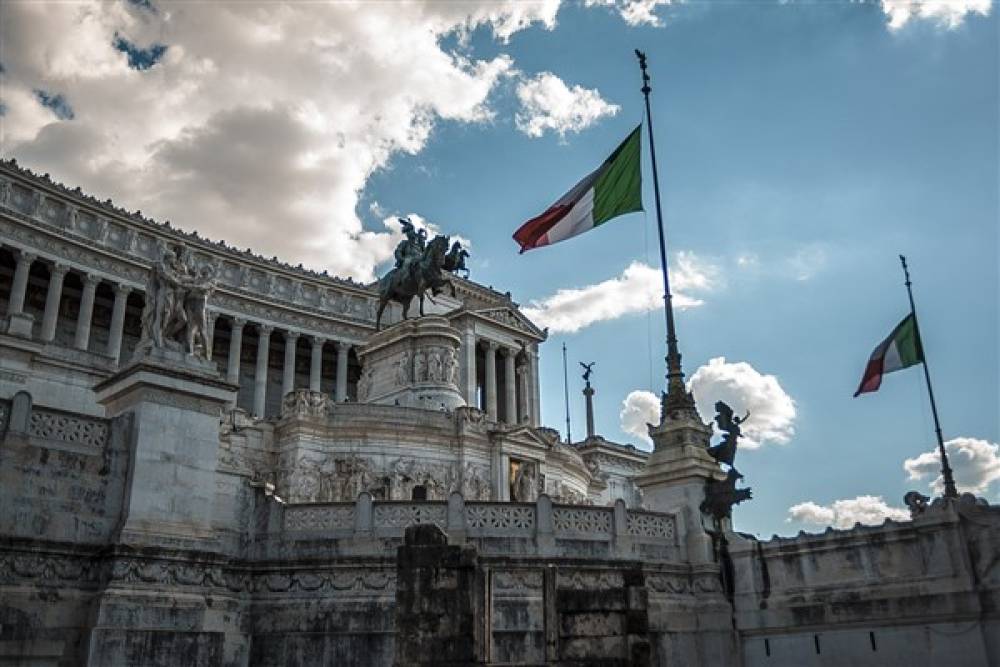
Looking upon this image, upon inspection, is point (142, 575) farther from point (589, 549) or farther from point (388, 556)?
point (589, 549)

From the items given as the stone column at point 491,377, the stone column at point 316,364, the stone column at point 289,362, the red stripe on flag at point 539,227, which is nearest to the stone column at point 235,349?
the stone column at point 289,362

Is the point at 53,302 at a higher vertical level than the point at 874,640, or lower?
higher

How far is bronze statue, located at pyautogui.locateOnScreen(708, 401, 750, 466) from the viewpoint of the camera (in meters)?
24.0

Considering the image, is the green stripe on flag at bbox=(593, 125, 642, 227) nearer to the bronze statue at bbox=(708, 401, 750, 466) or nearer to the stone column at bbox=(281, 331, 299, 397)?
the bronze statue at bbox=(708, 401, 750, 466)

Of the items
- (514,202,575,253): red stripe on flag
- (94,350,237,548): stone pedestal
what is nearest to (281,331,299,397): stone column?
(514,202,575,253): red stripe on flag

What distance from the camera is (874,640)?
19.8 metres

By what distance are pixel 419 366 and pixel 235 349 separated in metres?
37.7

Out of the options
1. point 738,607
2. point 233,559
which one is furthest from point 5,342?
point 738,607

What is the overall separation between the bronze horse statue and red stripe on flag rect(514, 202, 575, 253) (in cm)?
2266

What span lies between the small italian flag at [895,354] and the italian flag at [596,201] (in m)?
12.0

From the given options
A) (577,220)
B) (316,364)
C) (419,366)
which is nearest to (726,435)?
(577,220)

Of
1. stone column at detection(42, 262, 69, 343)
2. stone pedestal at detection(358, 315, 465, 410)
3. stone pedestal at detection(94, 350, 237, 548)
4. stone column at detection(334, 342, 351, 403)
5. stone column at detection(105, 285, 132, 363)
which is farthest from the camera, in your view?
stone column at detection(334, 342, 351, 403)

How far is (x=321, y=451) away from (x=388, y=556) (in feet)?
61.9

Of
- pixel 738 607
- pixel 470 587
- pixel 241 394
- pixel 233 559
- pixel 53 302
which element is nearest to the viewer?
pixel 470 587
